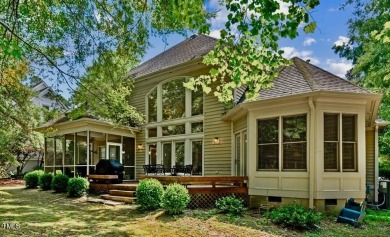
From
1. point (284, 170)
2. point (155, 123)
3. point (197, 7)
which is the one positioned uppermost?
point (197, 7)

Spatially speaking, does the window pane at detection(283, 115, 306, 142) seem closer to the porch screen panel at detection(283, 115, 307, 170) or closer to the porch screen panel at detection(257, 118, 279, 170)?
the porch screen panel at detection(283, 115, 307, 170)

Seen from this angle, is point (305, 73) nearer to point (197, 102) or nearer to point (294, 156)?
point (294, 156)

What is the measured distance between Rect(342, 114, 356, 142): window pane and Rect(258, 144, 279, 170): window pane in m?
1.98

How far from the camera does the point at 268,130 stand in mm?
10008

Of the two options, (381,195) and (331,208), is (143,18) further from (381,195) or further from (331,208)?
(381,195)

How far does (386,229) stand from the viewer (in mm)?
7902

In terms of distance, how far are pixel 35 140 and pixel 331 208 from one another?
55.1 feet

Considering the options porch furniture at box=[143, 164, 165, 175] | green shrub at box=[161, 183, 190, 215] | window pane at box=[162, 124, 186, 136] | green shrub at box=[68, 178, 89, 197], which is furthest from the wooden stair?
window pane at box=[162, 124, 186, 136]

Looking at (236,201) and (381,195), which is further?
(381,195)

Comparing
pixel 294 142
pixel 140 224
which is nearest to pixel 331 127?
pixel 294 142

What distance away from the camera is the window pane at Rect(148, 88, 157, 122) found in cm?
1620

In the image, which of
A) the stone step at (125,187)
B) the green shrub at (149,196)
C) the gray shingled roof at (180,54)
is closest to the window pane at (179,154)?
the stone step at (125,187)

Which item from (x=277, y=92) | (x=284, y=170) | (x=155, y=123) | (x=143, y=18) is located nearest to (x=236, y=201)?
(x=284, y=170)

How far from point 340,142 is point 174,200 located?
4.98 meters
